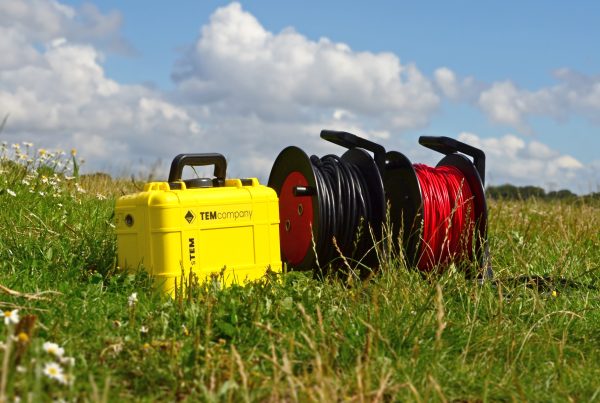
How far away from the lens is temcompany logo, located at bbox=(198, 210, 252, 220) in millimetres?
5199

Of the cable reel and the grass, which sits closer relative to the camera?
→ the grass

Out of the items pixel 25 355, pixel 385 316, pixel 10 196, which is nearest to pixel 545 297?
pixel 385 316

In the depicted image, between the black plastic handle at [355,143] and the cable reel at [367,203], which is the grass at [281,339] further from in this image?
the black plastic handle at [355,143]

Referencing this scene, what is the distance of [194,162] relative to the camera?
17.7ft

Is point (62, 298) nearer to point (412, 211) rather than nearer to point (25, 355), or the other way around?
point (25, 355)

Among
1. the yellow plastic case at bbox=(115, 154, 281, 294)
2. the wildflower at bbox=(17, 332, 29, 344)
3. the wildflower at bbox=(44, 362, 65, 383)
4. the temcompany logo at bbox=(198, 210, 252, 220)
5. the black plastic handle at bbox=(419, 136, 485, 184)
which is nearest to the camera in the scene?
the wildflower at bbox=(44, 362, 65, 383)

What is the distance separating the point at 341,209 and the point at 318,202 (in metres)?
0.24

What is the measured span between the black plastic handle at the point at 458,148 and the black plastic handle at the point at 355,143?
32.2 inches

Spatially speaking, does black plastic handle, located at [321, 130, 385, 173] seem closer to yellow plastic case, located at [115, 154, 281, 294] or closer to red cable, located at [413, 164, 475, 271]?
red cable, located at [413, 164, 475, 271]

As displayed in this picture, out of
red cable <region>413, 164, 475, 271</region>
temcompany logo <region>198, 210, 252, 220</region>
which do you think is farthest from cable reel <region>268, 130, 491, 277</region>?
temcompany logo <region>198, 210, 252, 220</region>

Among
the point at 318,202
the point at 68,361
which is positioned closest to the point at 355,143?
the point at 318,202

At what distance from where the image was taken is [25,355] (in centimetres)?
334

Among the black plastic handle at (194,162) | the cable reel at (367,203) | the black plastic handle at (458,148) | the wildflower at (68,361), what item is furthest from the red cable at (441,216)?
the wildflower at (68,361)

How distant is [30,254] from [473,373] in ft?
11.2
